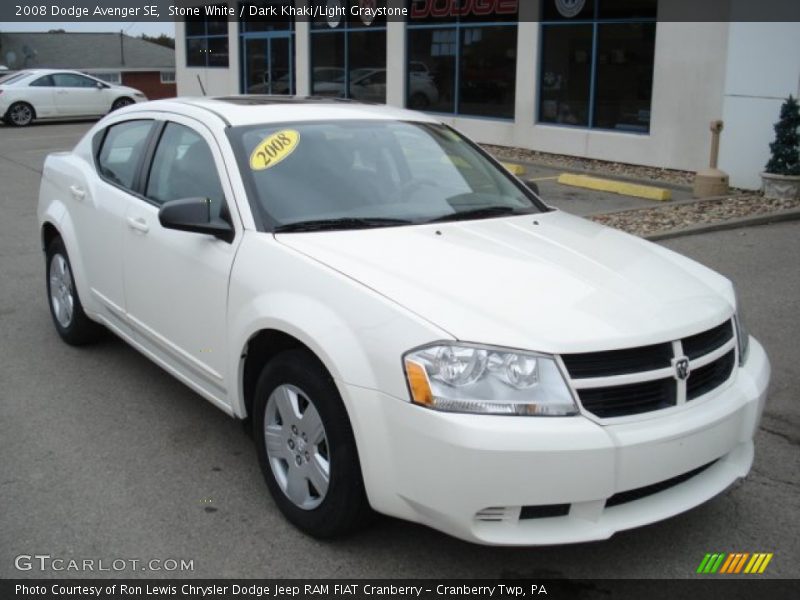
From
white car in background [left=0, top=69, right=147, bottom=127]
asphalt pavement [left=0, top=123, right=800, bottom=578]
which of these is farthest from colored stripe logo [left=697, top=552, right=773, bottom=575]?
white car in background [left=0, top=69, right=147, bottom=127]

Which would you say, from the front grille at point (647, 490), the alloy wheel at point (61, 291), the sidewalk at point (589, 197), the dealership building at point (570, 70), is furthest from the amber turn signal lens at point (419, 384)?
the dealership building at point (570, 70)

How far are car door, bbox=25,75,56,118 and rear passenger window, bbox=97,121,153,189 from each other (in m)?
21.8

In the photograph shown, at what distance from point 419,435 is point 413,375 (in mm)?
201

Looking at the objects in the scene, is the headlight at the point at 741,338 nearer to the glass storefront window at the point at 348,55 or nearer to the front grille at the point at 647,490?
the front grille at the point at 647,490

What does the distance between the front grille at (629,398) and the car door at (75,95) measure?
25.7 metres

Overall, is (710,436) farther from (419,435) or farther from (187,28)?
(187,28)

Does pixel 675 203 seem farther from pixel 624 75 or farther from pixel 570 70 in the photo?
pixel 570 70

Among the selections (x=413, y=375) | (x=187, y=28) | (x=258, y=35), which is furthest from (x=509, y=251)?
(x=187, y=28)

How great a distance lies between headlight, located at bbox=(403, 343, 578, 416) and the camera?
293 cm

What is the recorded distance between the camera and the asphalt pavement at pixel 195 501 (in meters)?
3.40

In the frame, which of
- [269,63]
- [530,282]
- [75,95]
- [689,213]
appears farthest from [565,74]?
[75,95]

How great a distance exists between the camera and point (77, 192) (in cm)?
551

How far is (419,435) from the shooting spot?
294 cm

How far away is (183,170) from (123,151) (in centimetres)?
94
